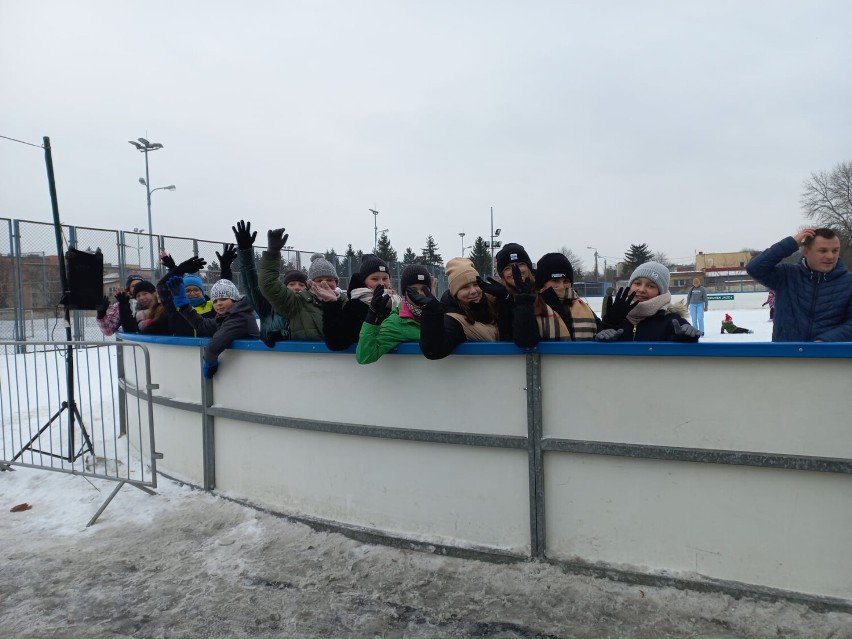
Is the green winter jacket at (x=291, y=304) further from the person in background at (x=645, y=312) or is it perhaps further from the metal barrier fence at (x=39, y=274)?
the metal barrier fence at (x=39, y=274)

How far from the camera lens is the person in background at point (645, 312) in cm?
299

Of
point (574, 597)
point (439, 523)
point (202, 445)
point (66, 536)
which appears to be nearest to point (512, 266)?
point (439, 523)

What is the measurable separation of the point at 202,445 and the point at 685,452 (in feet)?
10.8

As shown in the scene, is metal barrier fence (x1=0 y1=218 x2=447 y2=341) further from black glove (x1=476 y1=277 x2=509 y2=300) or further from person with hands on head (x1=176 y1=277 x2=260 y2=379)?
black glove (x1=476 y1=277 x2=509 y2=300)

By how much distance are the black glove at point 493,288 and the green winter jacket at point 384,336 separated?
415mm

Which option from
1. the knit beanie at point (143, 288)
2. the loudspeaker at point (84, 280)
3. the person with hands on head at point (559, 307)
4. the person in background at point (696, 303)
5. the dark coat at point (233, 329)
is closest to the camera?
the person with hands on head at point (559, 307)

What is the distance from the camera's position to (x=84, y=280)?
18.0 ft

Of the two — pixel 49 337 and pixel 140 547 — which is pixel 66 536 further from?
pixel 49 337

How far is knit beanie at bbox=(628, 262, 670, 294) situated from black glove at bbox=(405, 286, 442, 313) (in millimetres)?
1085

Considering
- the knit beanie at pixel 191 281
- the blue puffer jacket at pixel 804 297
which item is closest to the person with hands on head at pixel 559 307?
the blue puffer jacket at pixel 804 297

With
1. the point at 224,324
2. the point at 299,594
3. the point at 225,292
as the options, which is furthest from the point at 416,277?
the point at 225,292

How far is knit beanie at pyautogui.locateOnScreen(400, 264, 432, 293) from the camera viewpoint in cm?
329

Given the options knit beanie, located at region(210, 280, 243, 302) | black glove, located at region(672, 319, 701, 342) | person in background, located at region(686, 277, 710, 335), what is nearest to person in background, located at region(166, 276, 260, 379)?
knit beanie, located at region(210, 280, 243, 302)

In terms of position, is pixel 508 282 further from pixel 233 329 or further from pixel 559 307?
pixel 233 329
